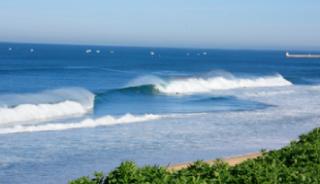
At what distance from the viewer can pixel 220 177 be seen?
6.58 metres

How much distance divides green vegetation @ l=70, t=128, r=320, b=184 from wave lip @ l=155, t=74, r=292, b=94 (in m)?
40.8

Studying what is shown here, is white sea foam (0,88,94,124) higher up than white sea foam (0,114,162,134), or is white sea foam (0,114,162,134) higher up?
white sea foam (0,88,94,124)

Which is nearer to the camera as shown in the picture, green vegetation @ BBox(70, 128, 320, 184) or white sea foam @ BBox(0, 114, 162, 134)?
green vegetation @ BBox(70, 128, 320, 184)

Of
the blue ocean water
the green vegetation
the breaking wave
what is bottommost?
the green vegetation

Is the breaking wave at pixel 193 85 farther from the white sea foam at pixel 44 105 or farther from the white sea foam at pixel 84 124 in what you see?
the white sea foam at pixel 84 124

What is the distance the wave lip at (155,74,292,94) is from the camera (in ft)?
167

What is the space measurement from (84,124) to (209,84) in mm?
32792

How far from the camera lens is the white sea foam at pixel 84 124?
2286 centimetres

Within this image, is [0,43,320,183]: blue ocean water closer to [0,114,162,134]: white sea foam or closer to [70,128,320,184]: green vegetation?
[0,114,162,134]: white sea foam

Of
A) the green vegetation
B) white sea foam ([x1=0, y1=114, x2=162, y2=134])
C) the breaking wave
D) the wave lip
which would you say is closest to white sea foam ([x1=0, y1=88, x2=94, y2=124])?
white sea foam ([x1=0, y1=114, x2=162, y2=134])

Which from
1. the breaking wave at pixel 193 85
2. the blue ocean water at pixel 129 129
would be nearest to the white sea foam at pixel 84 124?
the blue ocean water at pixel 129 129

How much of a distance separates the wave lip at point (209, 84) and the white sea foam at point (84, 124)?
807 inches

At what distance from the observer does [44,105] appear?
31.9 meters

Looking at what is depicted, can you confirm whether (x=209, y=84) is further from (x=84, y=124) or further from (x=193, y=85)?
(x=84, y=124)
